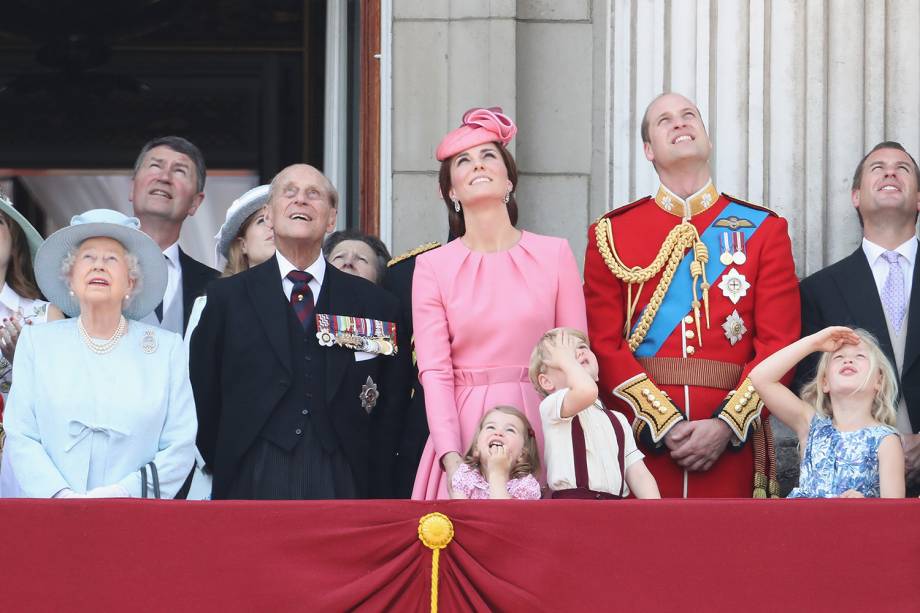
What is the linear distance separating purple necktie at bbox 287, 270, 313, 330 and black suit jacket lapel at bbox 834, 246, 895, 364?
1851 mm

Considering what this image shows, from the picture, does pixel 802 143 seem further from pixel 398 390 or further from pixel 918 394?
pixel 398 390

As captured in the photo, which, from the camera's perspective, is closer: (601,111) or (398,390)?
(398,390)

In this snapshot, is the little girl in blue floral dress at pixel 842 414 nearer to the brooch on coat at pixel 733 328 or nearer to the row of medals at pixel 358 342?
the brooch on coat at pixel 733 328

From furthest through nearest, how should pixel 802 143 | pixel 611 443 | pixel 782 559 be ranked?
1. pixel 802 143
2. pixel 611 443
3. pixel 782 559

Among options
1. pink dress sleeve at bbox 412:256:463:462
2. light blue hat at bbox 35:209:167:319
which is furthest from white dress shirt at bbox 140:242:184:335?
pink dress sleeve at bbox 412:256:463:462

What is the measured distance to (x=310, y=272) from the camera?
618 centimetres

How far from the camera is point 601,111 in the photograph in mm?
7816

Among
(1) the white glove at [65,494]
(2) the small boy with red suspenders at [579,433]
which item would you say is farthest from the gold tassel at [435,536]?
(1) the white glove at [65,494]

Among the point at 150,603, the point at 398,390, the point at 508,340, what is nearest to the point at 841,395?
the point at 508,340

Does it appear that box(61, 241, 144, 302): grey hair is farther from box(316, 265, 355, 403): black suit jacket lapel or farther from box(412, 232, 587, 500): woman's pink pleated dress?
box(412, 232, 587, 500): woman's pink pleated dress

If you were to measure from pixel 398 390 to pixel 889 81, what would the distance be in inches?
106

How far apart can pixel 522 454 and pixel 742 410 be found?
83 centimetres

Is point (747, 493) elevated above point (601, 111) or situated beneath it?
situated beneath

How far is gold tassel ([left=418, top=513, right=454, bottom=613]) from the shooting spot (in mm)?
5035
